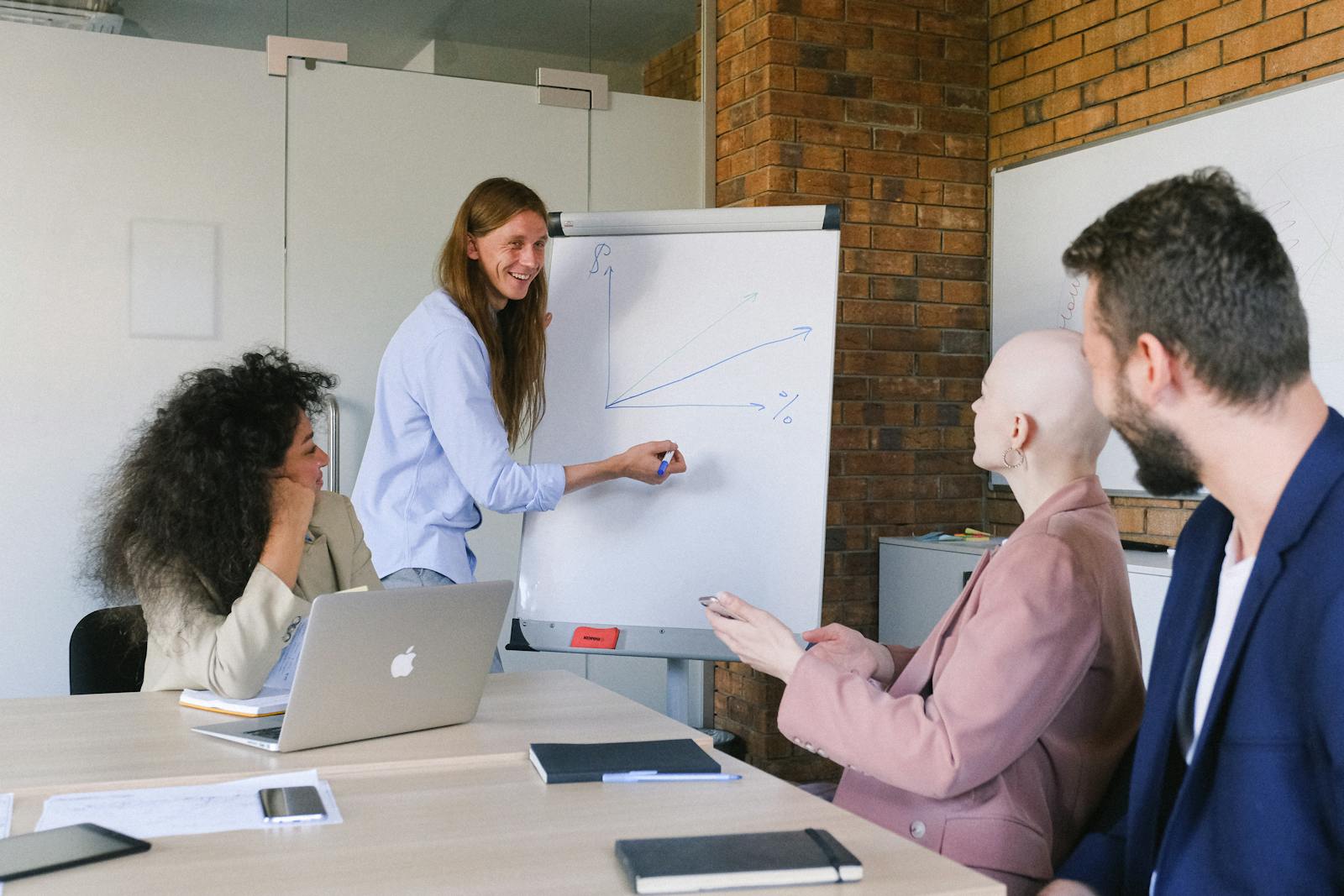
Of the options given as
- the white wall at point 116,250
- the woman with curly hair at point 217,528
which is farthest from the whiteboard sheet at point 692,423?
the white wall at point 116,250

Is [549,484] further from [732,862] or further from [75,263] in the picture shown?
[75,263]

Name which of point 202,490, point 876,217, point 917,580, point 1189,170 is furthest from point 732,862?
point 876,217

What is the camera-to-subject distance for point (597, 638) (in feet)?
9.46

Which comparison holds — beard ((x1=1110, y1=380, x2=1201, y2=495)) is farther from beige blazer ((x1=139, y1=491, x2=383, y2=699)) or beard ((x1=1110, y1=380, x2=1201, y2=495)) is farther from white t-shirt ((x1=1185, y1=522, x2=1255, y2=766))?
beige blazer ((x1=139, y1=491, x2=383, y2=699))

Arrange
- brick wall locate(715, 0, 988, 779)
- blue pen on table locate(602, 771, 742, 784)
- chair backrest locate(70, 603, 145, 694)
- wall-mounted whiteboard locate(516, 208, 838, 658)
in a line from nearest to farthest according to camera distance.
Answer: blue pen on table locate(602, 771, 742, 784), chair backrest locate(70, 603, 145, 694), wall-mounted whiteboard locate(516, 208, 838, 658), brick wall locate(715, 0, 988, 779)

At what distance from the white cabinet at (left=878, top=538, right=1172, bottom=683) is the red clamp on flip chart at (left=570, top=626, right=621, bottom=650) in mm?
1238

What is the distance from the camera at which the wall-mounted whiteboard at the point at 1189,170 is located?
3.06 m

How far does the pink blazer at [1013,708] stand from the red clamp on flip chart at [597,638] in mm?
1306

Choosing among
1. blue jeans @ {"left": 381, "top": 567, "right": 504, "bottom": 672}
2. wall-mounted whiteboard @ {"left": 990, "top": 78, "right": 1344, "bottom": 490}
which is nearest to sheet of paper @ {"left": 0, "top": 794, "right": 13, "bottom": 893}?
blue jeans @ {"left": 381, "top": 567, "right": 504, "bottom": 672}

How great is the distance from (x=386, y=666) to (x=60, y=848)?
52 cm

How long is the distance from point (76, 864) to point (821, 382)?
2025 mm

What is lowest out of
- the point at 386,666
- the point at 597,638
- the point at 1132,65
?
the point at 597,638

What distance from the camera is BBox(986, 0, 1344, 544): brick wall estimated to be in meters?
3.20

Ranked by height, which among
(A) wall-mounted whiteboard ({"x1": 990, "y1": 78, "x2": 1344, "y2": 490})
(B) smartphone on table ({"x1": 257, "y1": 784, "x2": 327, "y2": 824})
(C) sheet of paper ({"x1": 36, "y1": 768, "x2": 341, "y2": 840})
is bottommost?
(C) sheet of paper ({"x1": 36, "y1": 768, "x2": 341, "y2": 840})
